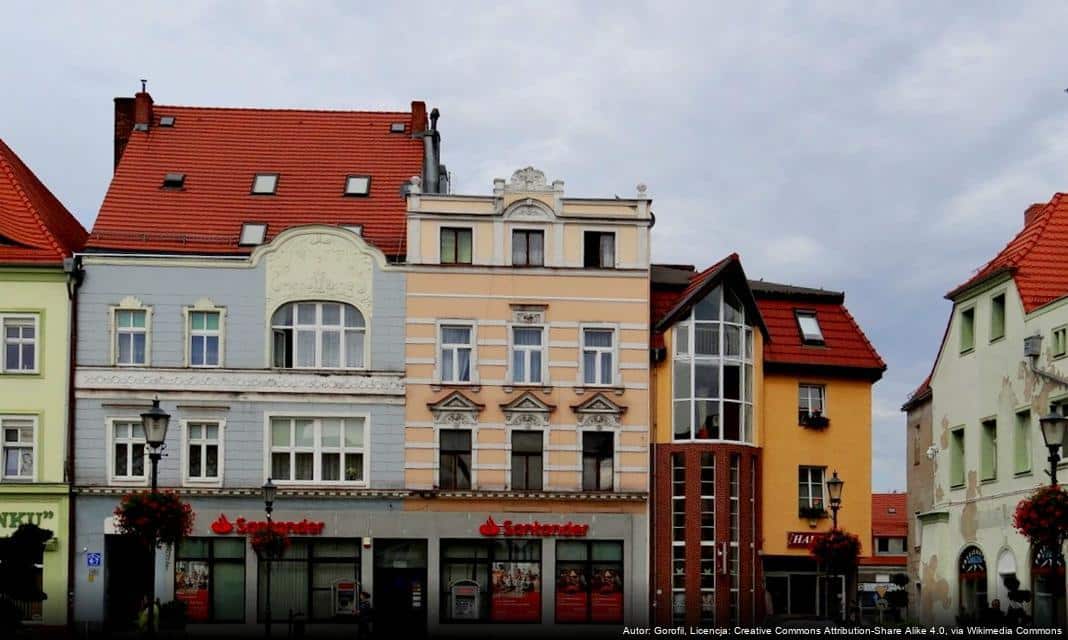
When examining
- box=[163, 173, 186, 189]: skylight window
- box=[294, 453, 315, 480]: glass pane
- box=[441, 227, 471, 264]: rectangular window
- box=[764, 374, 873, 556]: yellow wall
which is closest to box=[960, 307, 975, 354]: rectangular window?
box=[764, 374, 873, 556]: yellow wall

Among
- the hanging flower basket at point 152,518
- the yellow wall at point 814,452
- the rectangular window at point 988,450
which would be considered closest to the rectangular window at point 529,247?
the yellow wall at point 814,452

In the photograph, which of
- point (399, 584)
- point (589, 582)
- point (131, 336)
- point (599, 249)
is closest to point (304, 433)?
point (399, 584)

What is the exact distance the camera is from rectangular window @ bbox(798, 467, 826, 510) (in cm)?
5875

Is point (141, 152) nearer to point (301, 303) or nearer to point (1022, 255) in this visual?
point (301, 303)

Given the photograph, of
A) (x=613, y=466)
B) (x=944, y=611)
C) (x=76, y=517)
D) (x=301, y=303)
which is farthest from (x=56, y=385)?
(x=944, y=611)

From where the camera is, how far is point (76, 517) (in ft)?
179

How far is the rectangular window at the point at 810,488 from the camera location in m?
58.8

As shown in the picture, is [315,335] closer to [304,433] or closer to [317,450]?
[304,433]

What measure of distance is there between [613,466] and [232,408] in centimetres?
1161

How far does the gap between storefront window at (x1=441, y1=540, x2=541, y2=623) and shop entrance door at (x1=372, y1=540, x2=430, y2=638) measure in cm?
69

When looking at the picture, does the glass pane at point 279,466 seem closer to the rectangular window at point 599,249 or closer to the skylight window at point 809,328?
the rectangular window at point 599,249

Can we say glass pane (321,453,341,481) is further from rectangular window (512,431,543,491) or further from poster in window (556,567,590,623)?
poster in window (556,567,590,623)

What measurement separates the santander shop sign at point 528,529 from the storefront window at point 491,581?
485 mm

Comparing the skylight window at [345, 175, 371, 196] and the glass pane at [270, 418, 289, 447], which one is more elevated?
the skylight window at [345, 175, 371, 196]
